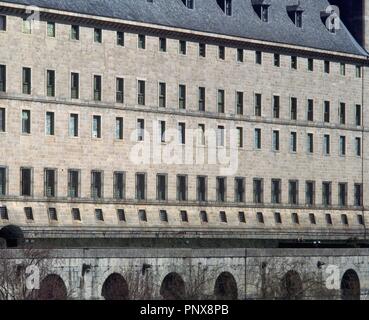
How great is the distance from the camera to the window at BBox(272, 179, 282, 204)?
Result: 352ft

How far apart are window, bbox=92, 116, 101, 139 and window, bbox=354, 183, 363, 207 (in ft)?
90.3

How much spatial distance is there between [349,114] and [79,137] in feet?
94.4

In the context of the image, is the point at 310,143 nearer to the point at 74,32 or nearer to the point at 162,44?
the point at 162,44

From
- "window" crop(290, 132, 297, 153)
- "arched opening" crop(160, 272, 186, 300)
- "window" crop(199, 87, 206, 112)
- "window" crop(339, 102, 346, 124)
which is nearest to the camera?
"arched opening" crop(160, 272, 186, 300)

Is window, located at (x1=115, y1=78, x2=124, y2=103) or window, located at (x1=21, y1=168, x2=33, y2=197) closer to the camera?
window, located at (x1=21, y1=168, x2=33, y2=197)

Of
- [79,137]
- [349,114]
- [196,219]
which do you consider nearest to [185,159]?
[196,219]

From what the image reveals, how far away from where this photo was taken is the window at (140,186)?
96812mm

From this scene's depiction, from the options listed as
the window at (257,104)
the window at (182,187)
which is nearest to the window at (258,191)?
the window at (257,104)

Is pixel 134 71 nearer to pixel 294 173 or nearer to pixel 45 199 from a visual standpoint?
pixel 45 199

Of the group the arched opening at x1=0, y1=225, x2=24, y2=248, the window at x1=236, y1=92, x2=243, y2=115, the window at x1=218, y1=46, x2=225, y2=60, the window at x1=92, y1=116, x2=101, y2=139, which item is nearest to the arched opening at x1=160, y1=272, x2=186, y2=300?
the arched opening at x1=0, y1=225, x2=24, y2=248

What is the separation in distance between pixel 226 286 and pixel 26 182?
1950cm

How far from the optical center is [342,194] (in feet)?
374

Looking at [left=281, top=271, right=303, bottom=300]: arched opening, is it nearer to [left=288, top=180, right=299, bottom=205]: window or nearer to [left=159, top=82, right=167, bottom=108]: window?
[left=159, top=82, right=167, bottom=108]: window

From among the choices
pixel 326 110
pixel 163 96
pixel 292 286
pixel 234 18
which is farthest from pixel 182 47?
pixel 292 286
